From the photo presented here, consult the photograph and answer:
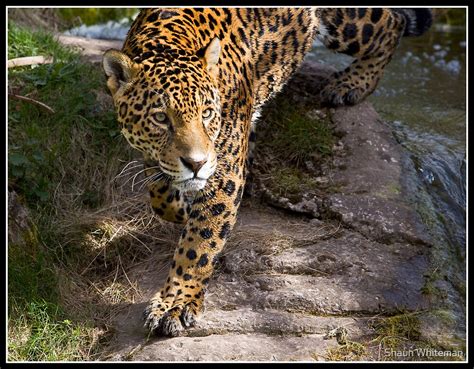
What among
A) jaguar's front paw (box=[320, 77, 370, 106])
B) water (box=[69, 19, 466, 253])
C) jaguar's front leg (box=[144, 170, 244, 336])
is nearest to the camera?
jaguar's front leg (box=[144, 170, 244, 336])

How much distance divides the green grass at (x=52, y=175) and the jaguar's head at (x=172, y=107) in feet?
5.11

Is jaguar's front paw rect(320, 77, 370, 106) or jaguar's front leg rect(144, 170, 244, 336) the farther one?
jaguar's front paw rect(320, 77, 370, 106)

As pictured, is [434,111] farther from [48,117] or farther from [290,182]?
[48,117]

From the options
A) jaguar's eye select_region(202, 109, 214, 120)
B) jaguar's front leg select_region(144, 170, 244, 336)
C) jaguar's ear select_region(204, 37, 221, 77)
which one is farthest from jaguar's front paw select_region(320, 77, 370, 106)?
jaguar's eye select_region(202, 109, 214, 120)

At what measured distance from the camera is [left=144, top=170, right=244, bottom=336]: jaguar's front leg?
20.8ft

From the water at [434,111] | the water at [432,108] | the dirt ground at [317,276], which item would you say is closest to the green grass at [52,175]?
the dirt ground at [317,276]

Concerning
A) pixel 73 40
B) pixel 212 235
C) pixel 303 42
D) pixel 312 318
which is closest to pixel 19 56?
pixel 73 40

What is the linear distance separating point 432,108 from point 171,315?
603cm

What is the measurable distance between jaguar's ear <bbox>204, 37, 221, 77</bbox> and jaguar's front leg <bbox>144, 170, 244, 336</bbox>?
86cm

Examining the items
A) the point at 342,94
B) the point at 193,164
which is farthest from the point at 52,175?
the point at 342,94

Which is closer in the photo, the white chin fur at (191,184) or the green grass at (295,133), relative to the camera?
the white chin fur at (191,184)

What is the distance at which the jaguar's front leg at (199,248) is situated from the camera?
634cm

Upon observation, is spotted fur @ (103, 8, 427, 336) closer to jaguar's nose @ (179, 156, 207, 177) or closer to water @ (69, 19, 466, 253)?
jaguar's nose @ (179, 156, 207, 177)

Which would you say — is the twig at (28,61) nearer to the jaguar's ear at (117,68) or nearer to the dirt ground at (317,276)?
the dirt ground at (317,276)
